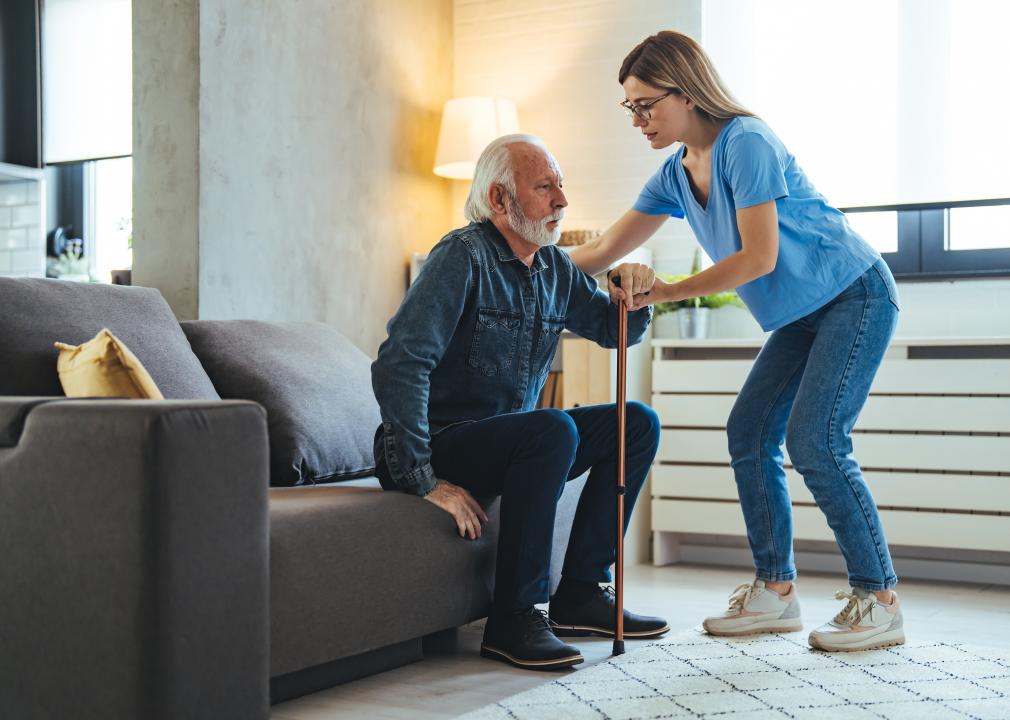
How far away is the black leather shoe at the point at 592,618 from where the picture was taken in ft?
8.23

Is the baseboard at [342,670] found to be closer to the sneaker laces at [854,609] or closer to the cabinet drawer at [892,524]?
the sneaker laces at [854,609]

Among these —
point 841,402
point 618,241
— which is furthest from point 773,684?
point 618,241

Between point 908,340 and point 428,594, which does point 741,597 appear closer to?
point 428,594

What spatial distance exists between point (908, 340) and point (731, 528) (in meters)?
0.84

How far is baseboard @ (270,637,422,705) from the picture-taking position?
2043mm

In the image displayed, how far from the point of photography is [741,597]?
102 inches

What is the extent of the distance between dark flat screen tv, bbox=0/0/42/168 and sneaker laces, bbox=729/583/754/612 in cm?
412

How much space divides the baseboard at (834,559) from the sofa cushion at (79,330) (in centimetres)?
194

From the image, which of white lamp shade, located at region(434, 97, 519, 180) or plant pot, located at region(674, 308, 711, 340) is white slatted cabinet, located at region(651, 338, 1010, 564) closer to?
plant pot, located at region(674, 308, 711, 340)

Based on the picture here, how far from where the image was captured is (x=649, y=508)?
397 centimetres

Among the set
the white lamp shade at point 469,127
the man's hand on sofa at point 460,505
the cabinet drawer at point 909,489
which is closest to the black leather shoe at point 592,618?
the man's hand on sofa at point 460,505

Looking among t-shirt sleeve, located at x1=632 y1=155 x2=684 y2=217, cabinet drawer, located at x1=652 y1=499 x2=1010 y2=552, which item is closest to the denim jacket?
t-shirt sleeve, located at x1=632 y1=155 x2=684 y2=217

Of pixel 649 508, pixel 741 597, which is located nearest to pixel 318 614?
pixel 741 597

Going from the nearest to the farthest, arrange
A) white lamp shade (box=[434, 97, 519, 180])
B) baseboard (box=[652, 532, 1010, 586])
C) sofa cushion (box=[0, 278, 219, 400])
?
sofa cushion (box=[0, 278, 219, 400]) → baseboard (box=[652, 532, 1010, 586]) → white lamp shade (box=[434, 97, 519, 180])
